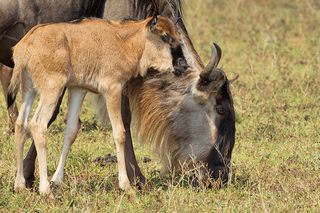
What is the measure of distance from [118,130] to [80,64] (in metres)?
0.52

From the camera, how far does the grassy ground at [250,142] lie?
6.16 meters

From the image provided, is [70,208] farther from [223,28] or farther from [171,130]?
[223,28]

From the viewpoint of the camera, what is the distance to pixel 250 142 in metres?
8.51

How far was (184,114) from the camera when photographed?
688 cm

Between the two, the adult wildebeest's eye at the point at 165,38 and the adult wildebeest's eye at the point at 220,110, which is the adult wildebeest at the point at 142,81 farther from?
the adult wildebeest's eye at the point at 165,38

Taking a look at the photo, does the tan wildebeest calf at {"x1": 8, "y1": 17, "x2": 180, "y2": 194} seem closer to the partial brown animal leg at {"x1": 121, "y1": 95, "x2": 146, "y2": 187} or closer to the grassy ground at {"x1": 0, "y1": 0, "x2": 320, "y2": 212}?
the grassy ground at {"x1": 0, "y1": 0, "x2": 320, "y2": 212}

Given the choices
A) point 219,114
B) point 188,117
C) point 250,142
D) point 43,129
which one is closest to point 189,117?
point 188,117

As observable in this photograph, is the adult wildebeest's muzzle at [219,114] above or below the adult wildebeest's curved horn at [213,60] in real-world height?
below

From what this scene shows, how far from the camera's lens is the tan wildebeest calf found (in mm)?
6129

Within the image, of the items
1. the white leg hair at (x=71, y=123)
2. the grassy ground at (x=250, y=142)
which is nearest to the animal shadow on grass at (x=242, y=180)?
the grassy ground at (x=250, y=142)

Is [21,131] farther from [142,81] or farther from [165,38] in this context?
[165,38]

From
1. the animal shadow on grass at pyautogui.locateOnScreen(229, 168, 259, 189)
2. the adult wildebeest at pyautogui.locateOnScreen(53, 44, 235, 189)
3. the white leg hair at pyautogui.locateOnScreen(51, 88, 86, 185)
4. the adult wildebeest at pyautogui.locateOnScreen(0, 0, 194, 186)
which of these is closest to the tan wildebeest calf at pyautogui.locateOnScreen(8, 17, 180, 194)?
the white leg hair at pyautogui.locateOnScreen(51, 88, 86, 185)

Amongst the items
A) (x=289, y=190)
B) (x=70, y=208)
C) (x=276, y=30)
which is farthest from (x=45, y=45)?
(x=276, y=30)

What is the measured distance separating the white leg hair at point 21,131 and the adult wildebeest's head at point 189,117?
86 centimetres
